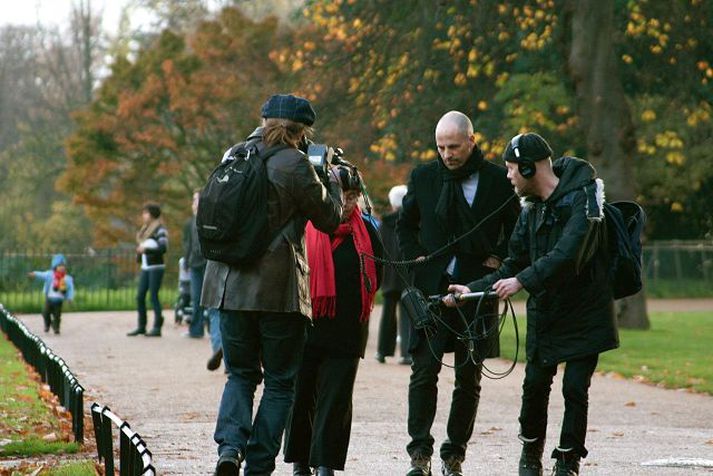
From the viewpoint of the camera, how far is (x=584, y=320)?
717 centimetres

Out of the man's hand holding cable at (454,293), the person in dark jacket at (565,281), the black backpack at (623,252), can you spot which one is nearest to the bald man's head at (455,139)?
the person in dark jacket at (565,281)

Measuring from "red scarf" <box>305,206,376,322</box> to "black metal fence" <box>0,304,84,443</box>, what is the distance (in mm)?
1663

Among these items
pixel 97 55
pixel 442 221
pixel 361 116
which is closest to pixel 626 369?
pixel 442 221

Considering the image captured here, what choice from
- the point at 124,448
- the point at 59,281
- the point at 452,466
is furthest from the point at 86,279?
the point at 124,448

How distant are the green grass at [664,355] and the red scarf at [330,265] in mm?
6660

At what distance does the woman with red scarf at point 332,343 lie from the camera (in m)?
7.48

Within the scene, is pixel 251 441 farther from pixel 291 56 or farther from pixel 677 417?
pixel 291 56

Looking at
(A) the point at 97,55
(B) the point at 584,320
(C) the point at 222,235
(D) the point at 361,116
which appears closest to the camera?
(C) the point at 222,235

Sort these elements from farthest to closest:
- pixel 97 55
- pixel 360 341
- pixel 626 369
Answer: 1. pixel 97 55
2. pixel 626 369
3. pixel 360 341

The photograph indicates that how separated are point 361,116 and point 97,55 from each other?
28.3 metres

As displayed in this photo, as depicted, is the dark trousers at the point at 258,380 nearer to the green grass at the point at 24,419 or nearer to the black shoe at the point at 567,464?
the black shoe at the point at 567,464

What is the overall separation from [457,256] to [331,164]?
3.04 feet

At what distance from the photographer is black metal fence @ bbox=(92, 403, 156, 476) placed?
5.73 m

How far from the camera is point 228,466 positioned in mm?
6574
